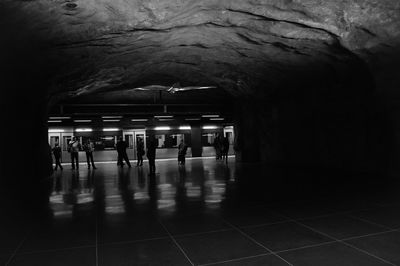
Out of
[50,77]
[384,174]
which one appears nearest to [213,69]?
[50,77]

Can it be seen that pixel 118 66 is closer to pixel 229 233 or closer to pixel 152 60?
pixel 152 60

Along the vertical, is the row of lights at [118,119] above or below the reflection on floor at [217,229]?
above

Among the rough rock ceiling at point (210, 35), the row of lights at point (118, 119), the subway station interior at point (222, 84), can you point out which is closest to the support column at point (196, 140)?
the row of lights at point (118, 119)

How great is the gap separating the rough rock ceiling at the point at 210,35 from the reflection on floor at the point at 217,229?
3.77 metres

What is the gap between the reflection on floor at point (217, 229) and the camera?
3643mm

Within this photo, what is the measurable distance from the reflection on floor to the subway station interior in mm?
32

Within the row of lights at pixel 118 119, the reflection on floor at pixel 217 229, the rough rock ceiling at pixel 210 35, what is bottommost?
the reflection on floor at pixel 217 229

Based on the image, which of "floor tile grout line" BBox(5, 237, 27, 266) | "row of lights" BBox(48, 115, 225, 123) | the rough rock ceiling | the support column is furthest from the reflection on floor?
the support column

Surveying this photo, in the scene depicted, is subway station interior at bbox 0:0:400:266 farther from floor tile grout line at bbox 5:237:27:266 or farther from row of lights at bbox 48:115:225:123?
row of lights at bbox 48:115:225:123

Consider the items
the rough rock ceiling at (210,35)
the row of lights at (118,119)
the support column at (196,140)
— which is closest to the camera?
the rough rock ceiling at (210,35)

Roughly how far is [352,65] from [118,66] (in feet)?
26.2

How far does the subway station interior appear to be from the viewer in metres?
4.11

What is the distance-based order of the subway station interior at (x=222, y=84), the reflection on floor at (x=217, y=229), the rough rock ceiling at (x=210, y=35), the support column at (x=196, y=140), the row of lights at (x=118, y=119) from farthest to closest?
1. the support column at (x=196, y=140)
2. the row of lights at (x=118, y=119)
3. the rough rock ceiling at (x=210, y=35)
4. the subway station interior at (x=222, y=84)
5. the reflection on floor at (x=217, y=229)

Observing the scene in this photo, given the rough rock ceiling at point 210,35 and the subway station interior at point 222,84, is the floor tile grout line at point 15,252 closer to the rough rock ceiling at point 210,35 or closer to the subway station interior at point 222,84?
the subway station interior at point 222,84
